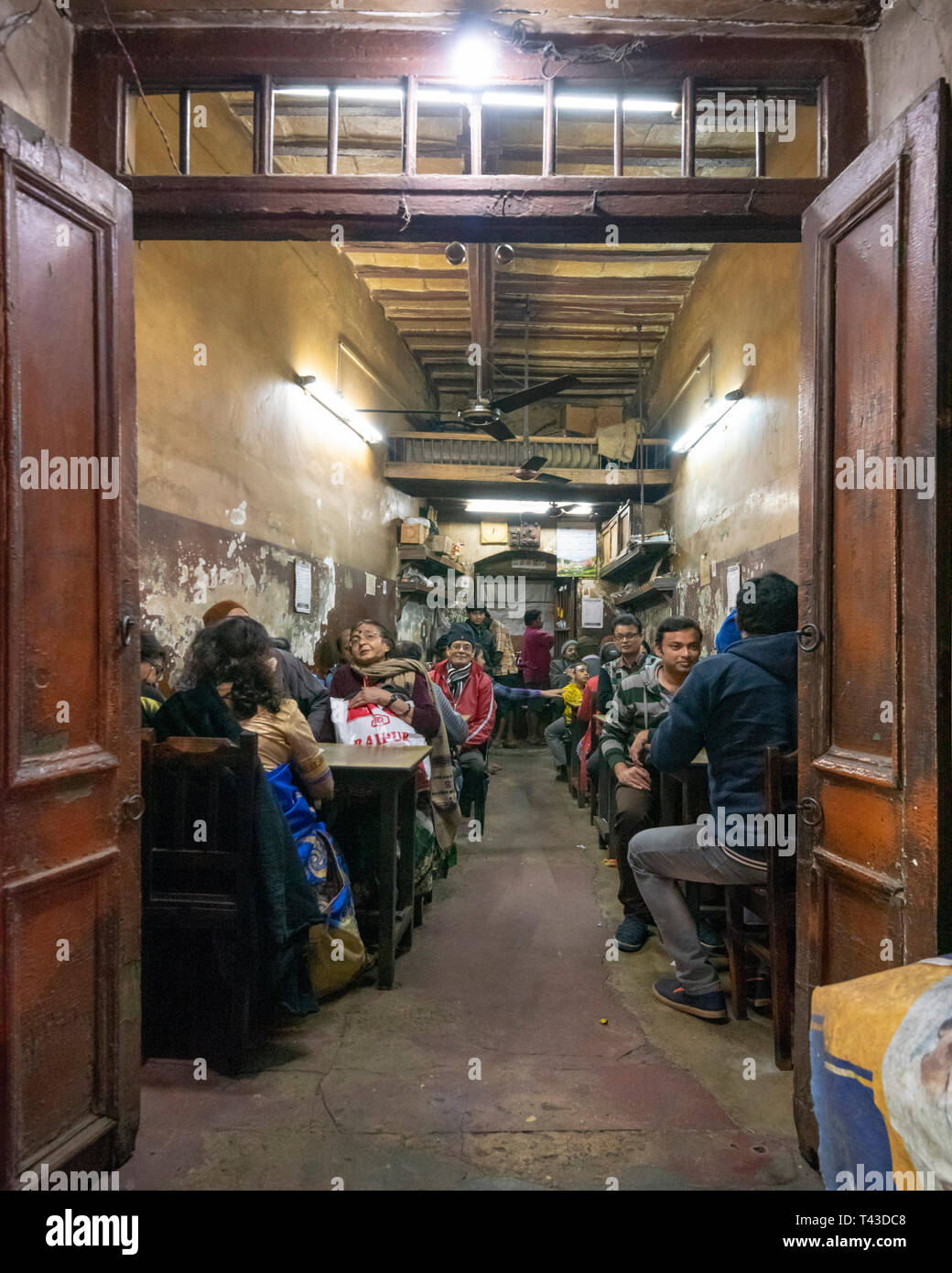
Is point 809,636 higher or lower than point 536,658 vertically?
higher

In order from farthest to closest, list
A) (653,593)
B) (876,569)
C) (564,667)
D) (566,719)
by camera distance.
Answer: (564,667), (653,593), (566,719), (876,569)

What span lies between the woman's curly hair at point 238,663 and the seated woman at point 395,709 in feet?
3.90

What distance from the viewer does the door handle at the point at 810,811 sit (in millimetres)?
2053

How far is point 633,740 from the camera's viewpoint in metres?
3.89

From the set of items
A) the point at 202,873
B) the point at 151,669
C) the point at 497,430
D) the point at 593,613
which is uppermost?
the point at 497,430

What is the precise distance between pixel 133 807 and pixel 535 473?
7.83 metres

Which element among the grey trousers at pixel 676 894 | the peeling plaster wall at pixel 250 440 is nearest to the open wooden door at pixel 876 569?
the grey trousers at pixel 676 894

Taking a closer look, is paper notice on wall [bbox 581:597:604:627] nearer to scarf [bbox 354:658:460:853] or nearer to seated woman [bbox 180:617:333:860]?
scarf [bbox 354:658:460:853]

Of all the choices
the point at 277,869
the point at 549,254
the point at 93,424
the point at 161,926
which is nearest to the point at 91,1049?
the point at 161,926

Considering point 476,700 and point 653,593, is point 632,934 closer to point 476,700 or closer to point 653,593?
point 476,700

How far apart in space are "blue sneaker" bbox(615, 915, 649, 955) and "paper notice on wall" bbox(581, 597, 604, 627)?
31.9 feet

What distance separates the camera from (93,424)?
201 cm

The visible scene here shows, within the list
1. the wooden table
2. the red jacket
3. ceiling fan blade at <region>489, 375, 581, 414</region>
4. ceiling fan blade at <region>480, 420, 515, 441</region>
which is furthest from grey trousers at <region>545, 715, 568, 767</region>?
the wooden table

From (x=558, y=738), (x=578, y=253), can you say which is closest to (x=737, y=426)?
(x=578, y=253)
